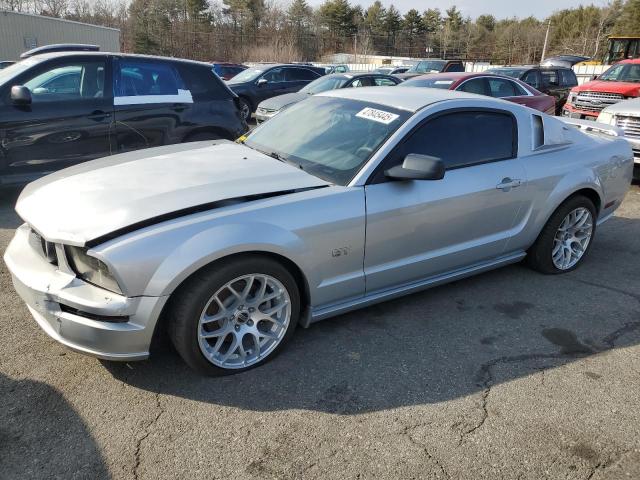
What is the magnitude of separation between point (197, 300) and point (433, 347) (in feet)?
5.14

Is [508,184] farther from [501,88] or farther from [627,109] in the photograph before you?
[501,88]

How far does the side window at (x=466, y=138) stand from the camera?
11.5ft

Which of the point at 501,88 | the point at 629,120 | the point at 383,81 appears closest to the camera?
the point at 629,120

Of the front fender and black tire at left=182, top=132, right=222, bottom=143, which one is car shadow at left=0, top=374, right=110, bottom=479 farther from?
black tire at left=182, top=132, right=222, bottom=143

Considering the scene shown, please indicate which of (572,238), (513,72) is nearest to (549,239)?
(572,238)

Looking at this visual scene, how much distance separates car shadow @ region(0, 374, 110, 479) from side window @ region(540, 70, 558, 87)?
14386 millimetres

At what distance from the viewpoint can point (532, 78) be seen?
44.5 ft

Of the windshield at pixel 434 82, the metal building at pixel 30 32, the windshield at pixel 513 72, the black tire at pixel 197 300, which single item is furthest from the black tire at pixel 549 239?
the metal building at pixel 30 32

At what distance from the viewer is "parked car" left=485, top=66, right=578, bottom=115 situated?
→ 13.5 meters

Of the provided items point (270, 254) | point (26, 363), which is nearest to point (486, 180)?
point (270, 254)

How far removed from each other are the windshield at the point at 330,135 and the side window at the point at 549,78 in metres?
11.8

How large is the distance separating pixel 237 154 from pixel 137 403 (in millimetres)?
1799

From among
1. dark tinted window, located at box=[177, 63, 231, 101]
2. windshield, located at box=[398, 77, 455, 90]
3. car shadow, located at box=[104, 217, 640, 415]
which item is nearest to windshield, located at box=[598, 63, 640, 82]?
windshield, located at box=[398, 77, 455, 90]

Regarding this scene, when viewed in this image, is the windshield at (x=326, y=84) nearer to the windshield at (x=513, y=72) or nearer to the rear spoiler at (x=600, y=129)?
the windshield at (x=513, y=72)
